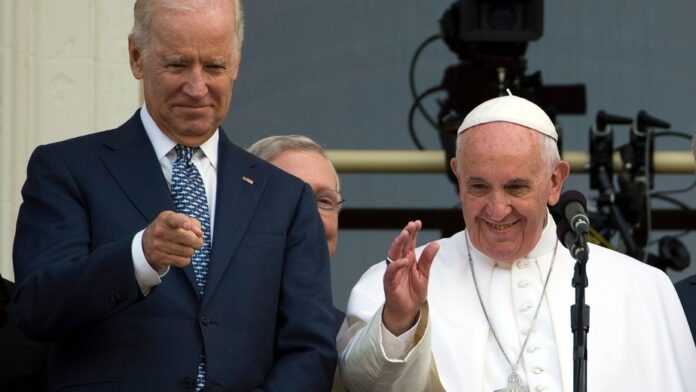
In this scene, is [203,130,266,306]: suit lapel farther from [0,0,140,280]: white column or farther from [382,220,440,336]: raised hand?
[0,0,140,280]: white column

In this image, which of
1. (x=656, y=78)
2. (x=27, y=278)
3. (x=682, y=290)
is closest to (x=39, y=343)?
(x=27, y=278)

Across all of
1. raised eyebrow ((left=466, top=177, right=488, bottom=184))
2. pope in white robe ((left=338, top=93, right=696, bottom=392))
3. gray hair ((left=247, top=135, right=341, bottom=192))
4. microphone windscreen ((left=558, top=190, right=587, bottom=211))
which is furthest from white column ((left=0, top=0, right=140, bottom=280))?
microphone windscreen ((left=558, top=190, right=587, bottom=211))

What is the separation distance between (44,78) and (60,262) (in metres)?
2.10

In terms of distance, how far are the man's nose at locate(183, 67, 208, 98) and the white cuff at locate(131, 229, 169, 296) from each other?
40 cm

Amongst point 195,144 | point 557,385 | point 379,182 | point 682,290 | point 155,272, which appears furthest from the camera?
point 379,182

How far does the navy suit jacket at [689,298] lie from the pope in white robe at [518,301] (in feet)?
0.38

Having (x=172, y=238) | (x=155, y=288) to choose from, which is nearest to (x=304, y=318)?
(x=155, y=288)

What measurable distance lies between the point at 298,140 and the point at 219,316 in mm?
1255

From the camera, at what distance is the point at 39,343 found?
15.0 ft

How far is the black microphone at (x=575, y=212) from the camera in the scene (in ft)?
14.4

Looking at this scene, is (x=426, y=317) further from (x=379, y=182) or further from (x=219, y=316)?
(x=379, y=182)

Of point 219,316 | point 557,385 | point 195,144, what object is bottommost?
point 557,385

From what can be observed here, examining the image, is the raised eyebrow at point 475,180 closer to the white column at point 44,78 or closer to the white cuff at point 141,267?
the white cuff at point 141,267

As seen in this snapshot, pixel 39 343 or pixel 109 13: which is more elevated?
pixel 109 13
